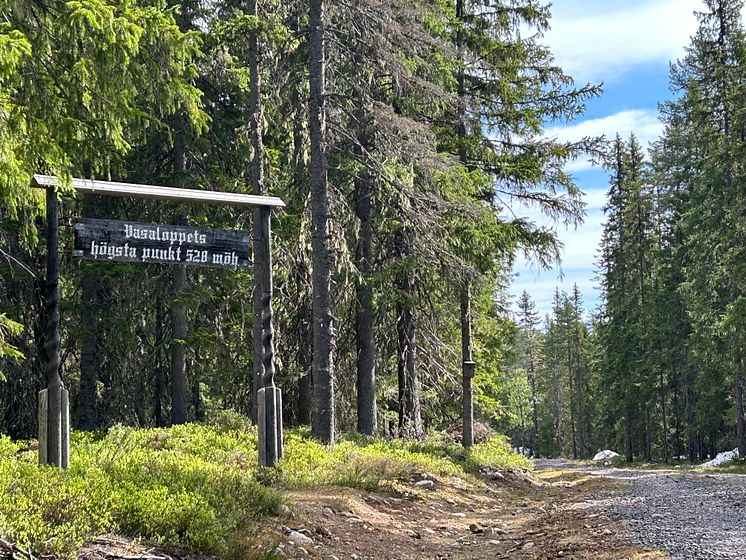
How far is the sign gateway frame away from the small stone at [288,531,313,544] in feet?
8.47

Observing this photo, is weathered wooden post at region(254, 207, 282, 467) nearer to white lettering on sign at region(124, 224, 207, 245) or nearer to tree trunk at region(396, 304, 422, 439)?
white lettering on sign at region(124, 224, 207, 245)

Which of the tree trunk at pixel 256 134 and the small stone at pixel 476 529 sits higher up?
the tree trunk at pixel 256 134

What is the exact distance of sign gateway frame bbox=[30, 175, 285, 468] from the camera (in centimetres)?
777

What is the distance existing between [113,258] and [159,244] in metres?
0.61

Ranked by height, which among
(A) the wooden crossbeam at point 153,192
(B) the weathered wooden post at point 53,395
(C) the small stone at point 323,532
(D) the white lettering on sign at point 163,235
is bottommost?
(C) the small stone at point 323,532

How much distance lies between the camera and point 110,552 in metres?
5.27

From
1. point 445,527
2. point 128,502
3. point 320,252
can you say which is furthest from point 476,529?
point 320,252

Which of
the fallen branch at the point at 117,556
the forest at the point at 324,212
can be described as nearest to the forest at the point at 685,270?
the forest at the point at 324,212

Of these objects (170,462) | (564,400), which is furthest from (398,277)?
(564,400)

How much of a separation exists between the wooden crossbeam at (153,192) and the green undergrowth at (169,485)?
120 inches

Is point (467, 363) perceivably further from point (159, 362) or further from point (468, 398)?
point (159, 362)

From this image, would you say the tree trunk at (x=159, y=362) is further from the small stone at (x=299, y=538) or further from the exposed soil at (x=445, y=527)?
the small stone at (x=299, y=538)

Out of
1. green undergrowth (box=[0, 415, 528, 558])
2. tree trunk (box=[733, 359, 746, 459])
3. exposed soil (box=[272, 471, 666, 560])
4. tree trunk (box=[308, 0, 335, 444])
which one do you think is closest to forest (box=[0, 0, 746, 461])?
tree trunk (box=[308, 0, 335, 444])

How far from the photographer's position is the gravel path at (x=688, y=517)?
6773 millimetres
